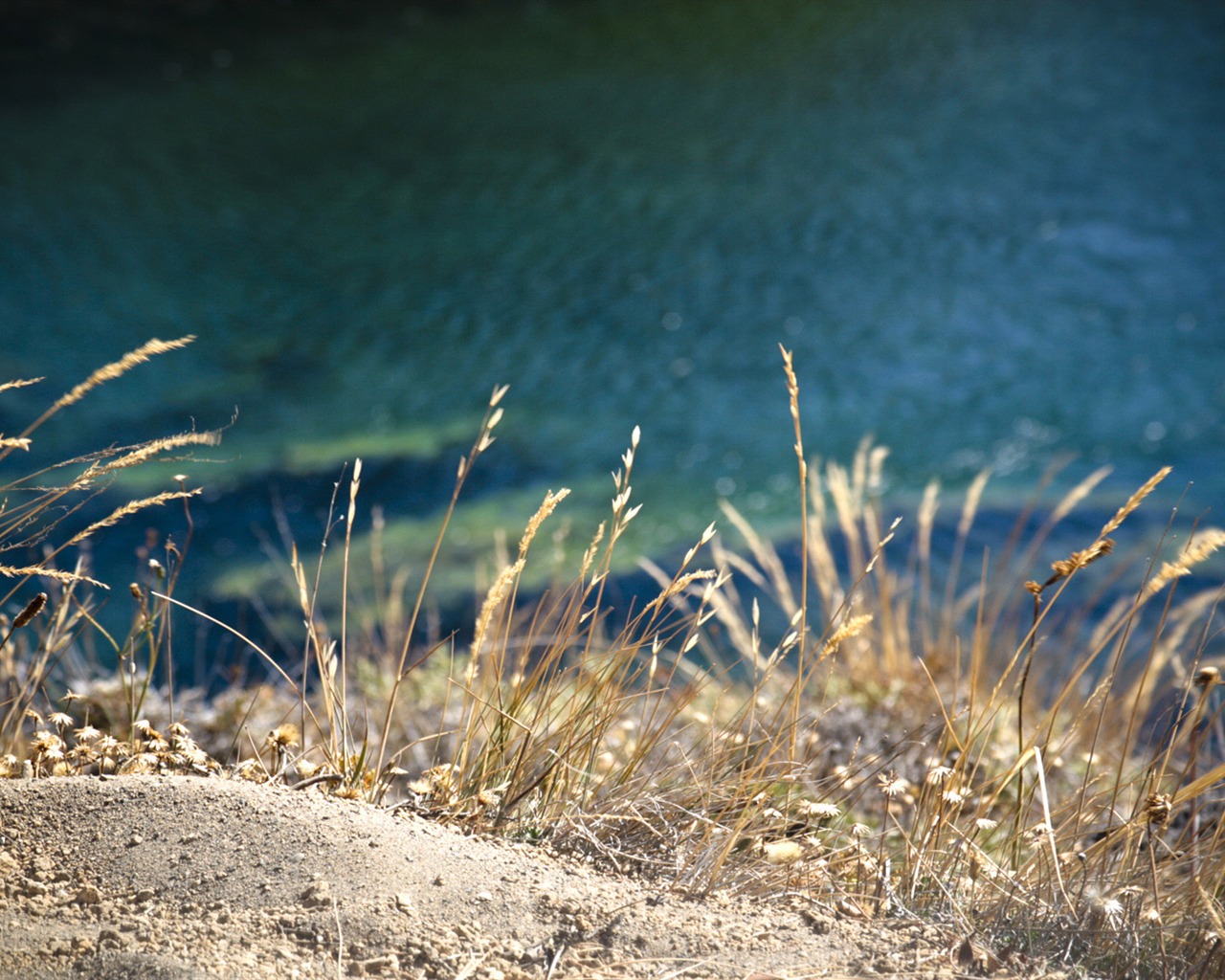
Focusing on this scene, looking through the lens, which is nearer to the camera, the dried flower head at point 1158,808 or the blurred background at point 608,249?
the dried flower head at point 1158,808

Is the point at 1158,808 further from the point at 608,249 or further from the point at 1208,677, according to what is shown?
the point at 608,249

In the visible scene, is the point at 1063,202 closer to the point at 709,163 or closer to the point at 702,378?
the point at 709,163

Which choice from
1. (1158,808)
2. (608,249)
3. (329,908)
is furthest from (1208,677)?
(608,249)

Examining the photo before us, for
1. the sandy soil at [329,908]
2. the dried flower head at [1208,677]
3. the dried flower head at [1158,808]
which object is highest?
the dried flower head at [1208,677]

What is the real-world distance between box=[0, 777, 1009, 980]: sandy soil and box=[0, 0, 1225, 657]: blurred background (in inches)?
89.6

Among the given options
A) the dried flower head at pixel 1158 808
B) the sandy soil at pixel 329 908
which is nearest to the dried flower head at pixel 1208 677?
the dried flower head at pixel 1158 808

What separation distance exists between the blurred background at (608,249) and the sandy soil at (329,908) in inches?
89.6

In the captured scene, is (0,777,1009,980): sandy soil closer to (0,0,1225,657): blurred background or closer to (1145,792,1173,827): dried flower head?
(1145,792,1173,827): dried flower head

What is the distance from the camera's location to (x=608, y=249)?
5.17 metres

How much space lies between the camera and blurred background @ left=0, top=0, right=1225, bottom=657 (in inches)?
159

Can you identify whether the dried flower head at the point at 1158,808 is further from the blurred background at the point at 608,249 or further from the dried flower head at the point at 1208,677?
the blurred background at the point at 608,249

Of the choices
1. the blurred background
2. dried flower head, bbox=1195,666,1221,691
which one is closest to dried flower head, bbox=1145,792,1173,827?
dried flower head, bbox=1195,666,1221,691

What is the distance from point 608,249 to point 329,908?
443 centimetres

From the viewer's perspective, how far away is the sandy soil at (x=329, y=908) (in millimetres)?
948
